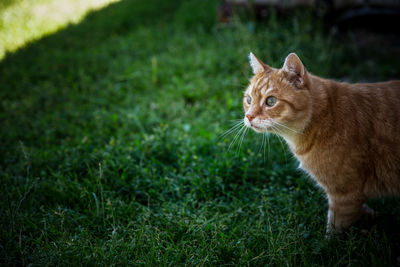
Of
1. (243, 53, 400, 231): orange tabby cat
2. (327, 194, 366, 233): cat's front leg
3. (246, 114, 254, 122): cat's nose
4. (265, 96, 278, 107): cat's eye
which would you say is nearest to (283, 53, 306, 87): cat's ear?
(243, 53, 400, 231): orange tabby cat

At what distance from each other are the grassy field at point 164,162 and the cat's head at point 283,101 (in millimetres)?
722

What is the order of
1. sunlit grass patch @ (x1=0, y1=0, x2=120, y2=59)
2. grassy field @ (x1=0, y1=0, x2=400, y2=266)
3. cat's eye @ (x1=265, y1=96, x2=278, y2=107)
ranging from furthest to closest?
sunlit grass patch @ (x1=0, y1=0, x2=120, y2=59), cat's eye @ (x1=265, y1=96, x2=278, y2=107), grassy field @ (x1=0, y1=0, x2=400, y2=266)

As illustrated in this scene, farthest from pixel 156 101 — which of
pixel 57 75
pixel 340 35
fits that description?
pixel 340 35

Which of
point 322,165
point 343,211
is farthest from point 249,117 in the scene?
point 343,211

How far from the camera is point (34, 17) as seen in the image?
7285 millimetres

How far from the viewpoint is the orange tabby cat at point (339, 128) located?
2193mm

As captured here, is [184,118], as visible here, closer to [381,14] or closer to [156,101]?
[156,101]

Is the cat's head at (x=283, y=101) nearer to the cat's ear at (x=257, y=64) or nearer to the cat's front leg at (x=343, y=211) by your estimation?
the cat's ear at (x=257, y=64)

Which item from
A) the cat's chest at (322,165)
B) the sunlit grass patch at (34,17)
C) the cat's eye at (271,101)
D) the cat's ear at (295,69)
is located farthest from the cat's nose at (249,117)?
the sunlit grass patch at (34,17)

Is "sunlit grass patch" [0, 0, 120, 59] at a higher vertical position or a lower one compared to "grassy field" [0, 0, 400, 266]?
higher

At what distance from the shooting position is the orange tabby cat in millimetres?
2193

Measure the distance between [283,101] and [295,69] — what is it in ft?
0.87

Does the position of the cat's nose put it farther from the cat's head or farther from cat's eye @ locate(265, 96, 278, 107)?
cat's eye @ locate(265, 96, 278, 107)

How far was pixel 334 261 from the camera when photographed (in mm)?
2059
